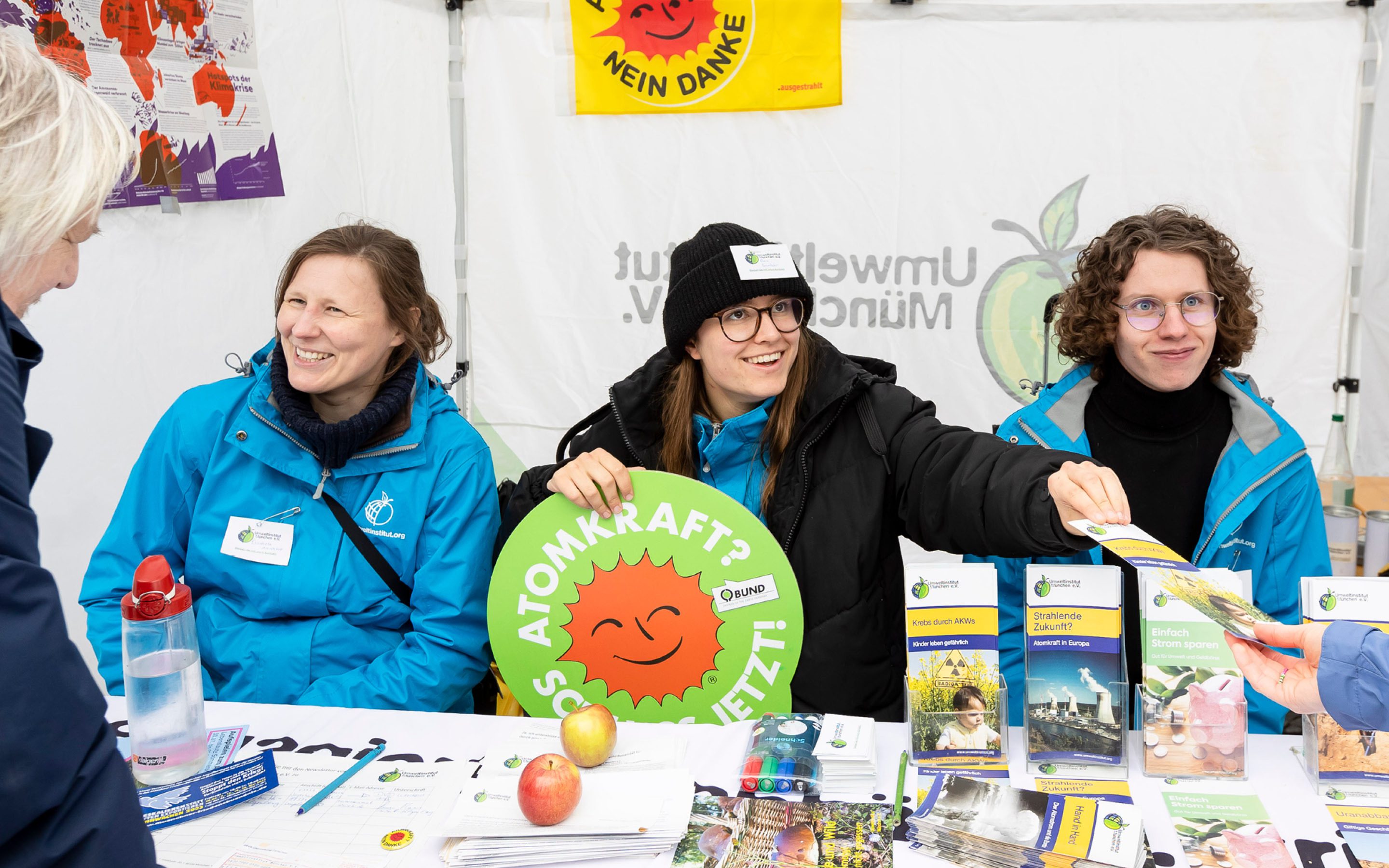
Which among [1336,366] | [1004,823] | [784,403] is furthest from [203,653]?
[1336,366]

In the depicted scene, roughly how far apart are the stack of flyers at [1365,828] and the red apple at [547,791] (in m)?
1.06

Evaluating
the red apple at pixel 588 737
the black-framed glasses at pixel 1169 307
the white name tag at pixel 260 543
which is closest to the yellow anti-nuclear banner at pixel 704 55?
the black-framed glasses at pixel 1169 307

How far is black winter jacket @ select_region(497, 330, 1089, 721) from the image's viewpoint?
6.51 ft

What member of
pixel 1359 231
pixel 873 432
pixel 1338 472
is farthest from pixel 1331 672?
pixel 1359 231

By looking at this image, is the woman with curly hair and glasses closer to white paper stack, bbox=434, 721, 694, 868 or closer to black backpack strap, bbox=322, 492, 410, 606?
white paper stack, bbox=434, 721, 694, 868

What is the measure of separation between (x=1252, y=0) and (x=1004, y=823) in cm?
316

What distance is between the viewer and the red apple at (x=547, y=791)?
1368 mm

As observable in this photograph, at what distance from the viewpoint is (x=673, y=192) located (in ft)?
12.3

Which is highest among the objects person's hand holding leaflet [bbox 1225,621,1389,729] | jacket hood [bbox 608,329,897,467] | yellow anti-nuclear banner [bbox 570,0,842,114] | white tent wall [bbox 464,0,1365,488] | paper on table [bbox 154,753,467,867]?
yellow anti-nuclear banner [bbox 570,0,842,114]

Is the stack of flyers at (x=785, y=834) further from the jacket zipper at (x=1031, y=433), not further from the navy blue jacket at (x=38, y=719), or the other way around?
the jacket zipper at (x=1031, y=433)

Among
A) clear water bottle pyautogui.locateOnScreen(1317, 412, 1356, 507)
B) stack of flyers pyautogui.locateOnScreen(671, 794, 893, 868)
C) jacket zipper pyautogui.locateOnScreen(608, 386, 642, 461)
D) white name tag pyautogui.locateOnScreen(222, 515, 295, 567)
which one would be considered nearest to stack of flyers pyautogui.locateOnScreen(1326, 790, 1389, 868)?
Result: stack of flyers pyautogui.locateOnScreen(671, 794, 893, 868)

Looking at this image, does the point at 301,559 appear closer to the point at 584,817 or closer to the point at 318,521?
the point at 318,521

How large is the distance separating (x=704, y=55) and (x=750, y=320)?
A: 1888 mm

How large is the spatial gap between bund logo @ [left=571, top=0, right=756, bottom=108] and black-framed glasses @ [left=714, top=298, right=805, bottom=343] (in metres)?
1.82
